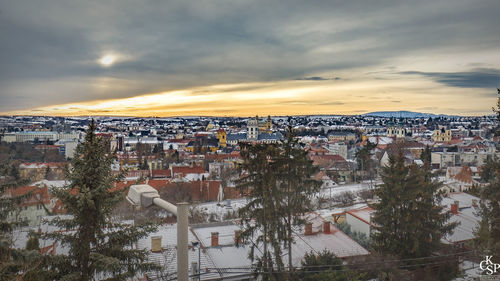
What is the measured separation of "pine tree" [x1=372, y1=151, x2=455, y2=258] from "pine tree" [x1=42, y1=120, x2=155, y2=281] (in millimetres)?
10936

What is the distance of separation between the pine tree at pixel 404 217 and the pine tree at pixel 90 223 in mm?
10936

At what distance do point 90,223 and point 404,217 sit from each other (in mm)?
12283

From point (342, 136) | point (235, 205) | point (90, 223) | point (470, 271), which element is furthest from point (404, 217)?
point (342, 136)

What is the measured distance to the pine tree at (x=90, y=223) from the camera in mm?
6395

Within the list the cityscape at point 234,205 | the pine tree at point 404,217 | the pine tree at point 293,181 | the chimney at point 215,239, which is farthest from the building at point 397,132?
the chimney at point 215,239

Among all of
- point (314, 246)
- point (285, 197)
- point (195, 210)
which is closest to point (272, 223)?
point (285, 197)

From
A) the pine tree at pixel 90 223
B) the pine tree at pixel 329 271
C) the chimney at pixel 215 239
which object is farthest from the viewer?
the chimney at pixel 215 239

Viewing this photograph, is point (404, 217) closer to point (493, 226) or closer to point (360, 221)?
point (493, 226)

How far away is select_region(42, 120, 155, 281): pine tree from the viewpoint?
639cm

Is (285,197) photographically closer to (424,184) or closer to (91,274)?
(424,184)

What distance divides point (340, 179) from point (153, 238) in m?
47.4

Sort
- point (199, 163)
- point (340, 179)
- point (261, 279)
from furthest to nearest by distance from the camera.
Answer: point (199, 163) → point (340, 179) → point (261, 279)

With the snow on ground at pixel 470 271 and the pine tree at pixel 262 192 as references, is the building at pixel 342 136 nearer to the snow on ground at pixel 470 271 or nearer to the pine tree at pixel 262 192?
the snow on ground at pixel 470 271

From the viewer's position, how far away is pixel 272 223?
12.6 meters
